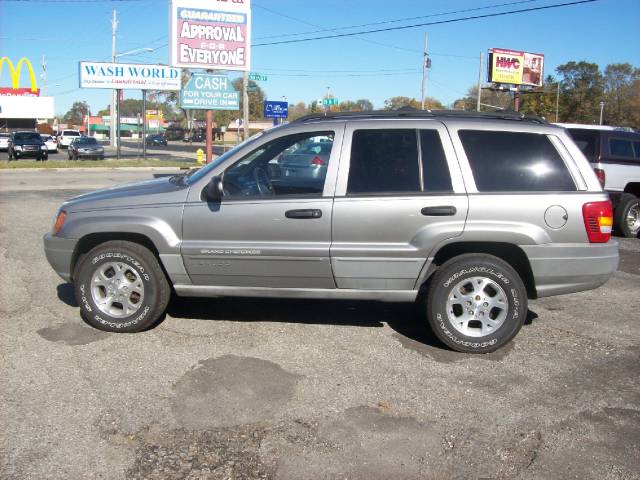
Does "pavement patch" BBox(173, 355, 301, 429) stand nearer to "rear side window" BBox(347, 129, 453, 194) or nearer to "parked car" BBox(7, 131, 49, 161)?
"rear side window" BBox(347, 129, 453, 194)

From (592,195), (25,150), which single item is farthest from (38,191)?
(25,150)

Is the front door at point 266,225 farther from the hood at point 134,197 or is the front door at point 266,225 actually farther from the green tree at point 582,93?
the green tree at point 582,93

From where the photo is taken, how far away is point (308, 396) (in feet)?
13.7

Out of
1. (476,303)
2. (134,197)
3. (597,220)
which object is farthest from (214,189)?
(597,220)

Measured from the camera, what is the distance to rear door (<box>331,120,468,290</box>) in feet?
16.2

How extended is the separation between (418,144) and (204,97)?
623 inches

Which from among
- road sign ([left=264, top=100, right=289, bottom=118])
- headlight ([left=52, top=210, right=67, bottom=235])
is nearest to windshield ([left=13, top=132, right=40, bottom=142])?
road sign ([left=264, top=100, right=289, bottom=118])

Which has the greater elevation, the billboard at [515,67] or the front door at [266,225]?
the billboard at [515,67]

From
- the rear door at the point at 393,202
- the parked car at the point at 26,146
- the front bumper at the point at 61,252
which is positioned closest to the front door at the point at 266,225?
the rear door at the point at 393,202

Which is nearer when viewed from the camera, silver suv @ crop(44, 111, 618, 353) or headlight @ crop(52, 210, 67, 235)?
silver suv @ crop(44, 111, 618, 353)

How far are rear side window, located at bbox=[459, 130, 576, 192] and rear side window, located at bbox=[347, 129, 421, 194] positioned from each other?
1.51 feet

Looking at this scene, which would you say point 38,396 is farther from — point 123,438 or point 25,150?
point 25,150

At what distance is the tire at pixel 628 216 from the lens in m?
11.0

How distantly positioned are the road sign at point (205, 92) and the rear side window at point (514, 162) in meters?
15.3
